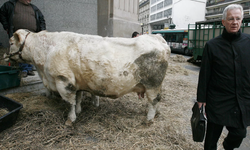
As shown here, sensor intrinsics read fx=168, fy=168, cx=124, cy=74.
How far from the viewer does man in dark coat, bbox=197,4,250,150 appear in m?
1.79

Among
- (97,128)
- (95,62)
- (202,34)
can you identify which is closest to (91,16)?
(95,62)

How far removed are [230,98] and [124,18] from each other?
6.11 metres

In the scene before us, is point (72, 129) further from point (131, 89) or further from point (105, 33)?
point (105, 33)

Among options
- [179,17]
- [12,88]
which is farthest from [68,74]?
[179,17]

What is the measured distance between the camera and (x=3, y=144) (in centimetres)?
239

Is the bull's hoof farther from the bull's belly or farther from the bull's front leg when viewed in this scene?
the bull's belly

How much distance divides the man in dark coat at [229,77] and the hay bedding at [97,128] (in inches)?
37.3

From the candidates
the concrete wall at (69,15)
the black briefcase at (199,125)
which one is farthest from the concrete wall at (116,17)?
the black briefcase at (199,125)

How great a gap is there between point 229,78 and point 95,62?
1854 millimetres

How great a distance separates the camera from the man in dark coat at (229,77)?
1.79 meters

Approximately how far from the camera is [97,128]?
9.68 ft

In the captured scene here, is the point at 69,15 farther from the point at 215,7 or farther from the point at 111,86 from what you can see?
the point at 215,7

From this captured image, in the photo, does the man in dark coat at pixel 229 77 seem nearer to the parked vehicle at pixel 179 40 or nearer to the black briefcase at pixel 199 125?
the black briefcase at pixel 199 125

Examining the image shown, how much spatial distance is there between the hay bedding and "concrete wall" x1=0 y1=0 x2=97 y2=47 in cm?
292
